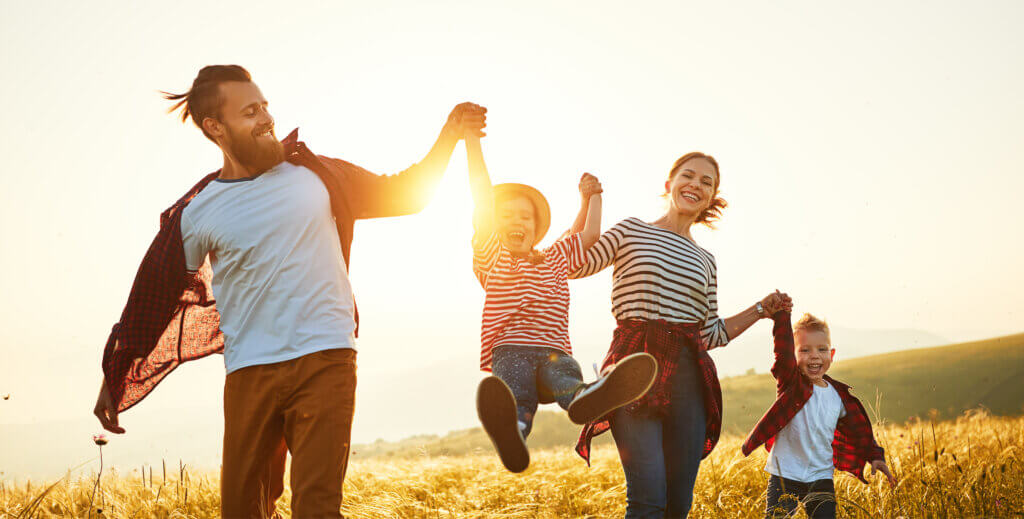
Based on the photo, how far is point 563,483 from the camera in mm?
7078

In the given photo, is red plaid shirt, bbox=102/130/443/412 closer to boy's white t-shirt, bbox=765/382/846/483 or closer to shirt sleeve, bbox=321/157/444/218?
shirt sleeve, bbox=321/157/444/218

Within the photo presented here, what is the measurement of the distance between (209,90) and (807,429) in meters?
4.20

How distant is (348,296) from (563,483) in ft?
14.1

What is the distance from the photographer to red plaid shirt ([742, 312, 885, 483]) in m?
4.89

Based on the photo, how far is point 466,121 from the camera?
3.68m

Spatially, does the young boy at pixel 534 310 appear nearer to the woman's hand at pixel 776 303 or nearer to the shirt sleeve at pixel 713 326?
the shirt sleeve at pixel 713 326

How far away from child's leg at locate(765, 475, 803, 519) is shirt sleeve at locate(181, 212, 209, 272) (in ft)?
12.2

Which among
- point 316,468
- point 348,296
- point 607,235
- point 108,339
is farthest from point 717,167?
point 108,339

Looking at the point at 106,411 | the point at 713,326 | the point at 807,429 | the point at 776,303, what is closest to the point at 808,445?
the point at 807,429

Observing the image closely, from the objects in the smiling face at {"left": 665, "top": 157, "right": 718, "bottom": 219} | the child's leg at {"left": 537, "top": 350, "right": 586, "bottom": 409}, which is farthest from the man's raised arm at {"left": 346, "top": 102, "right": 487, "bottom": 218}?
the smiling face at {"left": 665, "top": 157, "right": 718, "bottom": 219}

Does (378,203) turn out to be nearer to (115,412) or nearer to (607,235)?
(607,235)

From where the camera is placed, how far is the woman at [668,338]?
3.98 metres

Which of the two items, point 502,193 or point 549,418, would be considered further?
point 549,418

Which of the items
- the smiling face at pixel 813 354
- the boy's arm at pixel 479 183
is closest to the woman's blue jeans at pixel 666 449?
the smiling face at pixel 813 354
